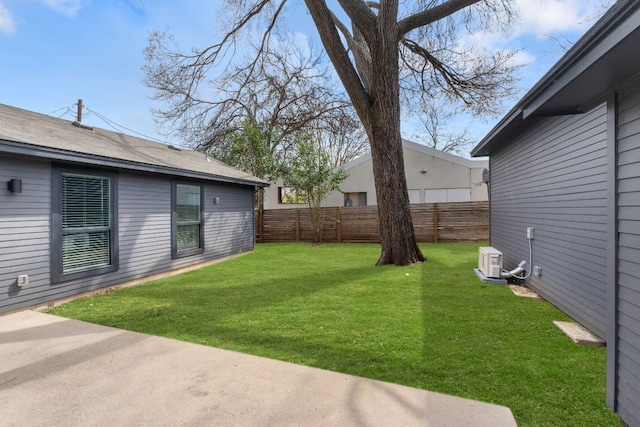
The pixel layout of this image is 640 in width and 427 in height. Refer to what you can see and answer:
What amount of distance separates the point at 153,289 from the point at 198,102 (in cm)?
1130

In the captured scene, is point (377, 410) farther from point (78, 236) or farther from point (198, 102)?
point (198, 102)

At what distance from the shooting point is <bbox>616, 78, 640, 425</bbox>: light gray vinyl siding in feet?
6.53

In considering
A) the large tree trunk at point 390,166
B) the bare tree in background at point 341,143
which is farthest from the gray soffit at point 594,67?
the bare tree in background at point 341,143

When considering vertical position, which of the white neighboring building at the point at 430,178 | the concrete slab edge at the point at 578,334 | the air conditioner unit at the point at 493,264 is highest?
the white neighboring building at the point at 430,178

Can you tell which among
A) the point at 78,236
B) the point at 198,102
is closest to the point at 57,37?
the point at 198,102

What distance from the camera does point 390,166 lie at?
761cm

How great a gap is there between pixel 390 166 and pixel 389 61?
2261 mm

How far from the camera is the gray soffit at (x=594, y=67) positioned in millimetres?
1568

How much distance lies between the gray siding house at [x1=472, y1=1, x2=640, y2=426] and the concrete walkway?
993mm

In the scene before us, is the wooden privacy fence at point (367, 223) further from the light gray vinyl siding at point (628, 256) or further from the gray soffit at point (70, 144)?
the light gray vinyl siding at point (628, 256)

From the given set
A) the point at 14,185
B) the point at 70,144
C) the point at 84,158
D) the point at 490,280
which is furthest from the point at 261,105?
the point at 490,280

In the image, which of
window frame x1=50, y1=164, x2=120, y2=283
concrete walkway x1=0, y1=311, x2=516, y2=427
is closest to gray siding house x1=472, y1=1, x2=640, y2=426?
concrete walkway x1=0, y1=311, x2=516, y2=427

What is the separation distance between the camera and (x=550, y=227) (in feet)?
15.6

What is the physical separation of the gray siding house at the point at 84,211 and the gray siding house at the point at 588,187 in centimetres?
566
